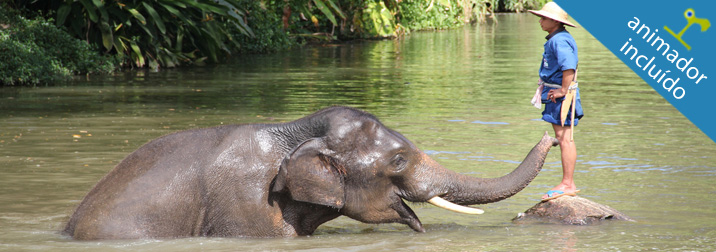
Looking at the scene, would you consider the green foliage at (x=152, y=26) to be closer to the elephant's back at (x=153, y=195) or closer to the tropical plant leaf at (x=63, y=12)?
the tropical plant leaf at (x=63, y=12)

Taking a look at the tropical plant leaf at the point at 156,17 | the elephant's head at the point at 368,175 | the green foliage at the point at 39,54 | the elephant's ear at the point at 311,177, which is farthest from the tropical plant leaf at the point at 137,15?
the elephant's ear at the point at 311,177

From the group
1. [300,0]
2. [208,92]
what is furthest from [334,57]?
[208,92]

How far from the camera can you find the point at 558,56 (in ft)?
23.2

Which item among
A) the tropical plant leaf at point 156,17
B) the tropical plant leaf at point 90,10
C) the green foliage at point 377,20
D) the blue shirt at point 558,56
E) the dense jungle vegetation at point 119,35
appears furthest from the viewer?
the green foliage at point 377,20

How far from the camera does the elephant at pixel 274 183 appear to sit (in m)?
5.93

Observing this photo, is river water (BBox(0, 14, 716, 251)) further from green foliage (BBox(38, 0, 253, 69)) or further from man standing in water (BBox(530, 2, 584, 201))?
green foliage (BBox(38, 0, 253, 69))

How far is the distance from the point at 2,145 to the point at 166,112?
295cm

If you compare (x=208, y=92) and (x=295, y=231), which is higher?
(x=295, y=231)

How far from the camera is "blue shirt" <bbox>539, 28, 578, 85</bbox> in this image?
706 centimetres

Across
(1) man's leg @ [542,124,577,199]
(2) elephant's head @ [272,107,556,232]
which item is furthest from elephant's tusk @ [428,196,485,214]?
(1) man's leg @ [542,124,577,199]

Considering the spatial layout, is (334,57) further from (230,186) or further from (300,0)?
(230,186)

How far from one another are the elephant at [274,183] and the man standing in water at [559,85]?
43.7 inches

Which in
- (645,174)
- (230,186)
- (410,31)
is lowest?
(410,31)

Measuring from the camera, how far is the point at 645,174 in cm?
889
